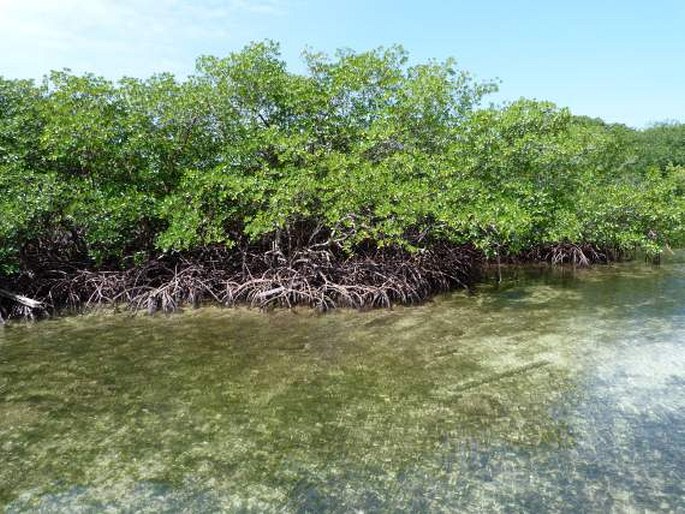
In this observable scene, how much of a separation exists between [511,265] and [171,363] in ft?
33.7

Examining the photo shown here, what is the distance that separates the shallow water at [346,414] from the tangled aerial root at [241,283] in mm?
733

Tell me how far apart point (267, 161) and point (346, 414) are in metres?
5.83

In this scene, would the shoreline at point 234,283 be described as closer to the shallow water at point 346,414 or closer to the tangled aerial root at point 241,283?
the tangled aerial root at point 241,283

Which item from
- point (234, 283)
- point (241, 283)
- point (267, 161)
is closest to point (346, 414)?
point (234, 283)

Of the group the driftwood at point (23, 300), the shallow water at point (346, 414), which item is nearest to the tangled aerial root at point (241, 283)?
the driftwood at point (23, 300)

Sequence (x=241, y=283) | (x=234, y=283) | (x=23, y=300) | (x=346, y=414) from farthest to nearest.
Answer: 1. (x=241, y=283)
2. (x=234, y=283)
3. (x=23, y=300)
4. (x=346, y=414)

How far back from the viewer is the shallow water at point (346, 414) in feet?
12.6

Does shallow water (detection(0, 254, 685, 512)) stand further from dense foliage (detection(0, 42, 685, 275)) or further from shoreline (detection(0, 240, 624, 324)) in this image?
dense foliage (detection(0, 42, 685, 275))

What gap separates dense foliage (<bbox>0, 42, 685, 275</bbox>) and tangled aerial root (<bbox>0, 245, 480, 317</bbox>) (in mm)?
406

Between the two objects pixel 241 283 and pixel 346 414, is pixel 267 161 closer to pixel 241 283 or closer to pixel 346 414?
pixel 241 283

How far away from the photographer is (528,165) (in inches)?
428

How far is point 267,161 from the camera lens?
986 cm

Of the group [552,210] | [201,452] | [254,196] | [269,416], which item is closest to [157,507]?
[201,452]

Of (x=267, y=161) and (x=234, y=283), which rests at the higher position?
(x=267, y=161)
